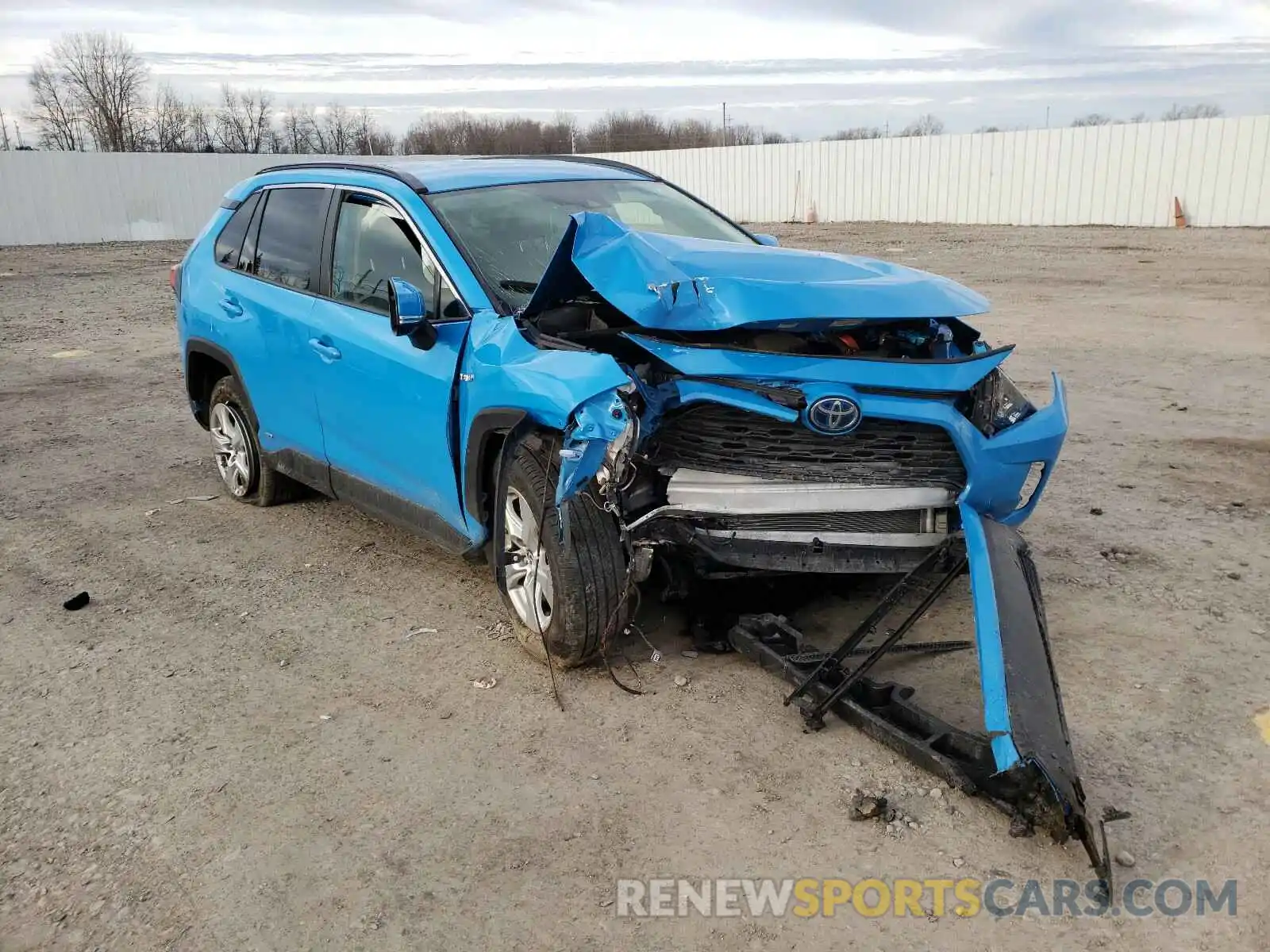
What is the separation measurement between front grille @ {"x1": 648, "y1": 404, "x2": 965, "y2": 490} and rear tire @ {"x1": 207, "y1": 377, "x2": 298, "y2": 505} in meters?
3.23

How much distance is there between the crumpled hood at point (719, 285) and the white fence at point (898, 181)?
23623 mm

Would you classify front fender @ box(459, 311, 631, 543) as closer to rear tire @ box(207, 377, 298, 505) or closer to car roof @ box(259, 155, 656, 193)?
car roof @ box(259, 155, 656, 193)

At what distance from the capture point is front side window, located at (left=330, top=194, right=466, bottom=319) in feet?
14.5

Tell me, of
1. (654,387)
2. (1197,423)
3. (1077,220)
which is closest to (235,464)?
(654,387)

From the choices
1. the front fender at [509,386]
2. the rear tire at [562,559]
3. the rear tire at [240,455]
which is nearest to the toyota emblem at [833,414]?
the front fender at [509,386]

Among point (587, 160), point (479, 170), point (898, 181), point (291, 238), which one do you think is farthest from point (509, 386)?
point (898, 181)

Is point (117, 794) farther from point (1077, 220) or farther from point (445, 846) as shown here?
point (1077, 220)

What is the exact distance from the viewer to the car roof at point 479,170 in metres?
4.77

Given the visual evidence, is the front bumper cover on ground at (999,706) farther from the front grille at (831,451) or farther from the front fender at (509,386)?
the front fender at (509,386)

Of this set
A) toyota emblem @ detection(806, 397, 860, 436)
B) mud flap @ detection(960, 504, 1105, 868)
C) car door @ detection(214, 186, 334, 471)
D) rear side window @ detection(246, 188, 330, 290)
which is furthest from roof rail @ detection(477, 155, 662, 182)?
mud flap @ detection(960, 504, 1105, 868)

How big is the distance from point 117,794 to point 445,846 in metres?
1.14

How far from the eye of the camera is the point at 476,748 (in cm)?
355

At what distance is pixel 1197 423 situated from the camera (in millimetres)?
7367

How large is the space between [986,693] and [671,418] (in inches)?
54.3
